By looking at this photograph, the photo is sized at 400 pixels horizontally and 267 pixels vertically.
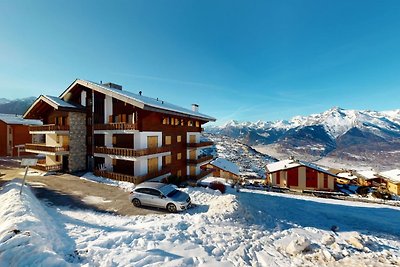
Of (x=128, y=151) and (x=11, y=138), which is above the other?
(x=11, y=138)

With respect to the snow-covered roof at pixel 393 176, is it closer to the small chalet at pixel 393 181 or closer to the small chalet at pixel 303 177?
the small chalet at pixel 393 181

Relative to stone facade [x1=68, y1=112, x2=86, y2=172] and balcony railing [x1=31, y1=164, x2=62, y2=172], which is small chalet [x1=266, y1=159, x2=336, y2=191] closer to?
stone facade [x1=68, y1=112, x2=86, y2=172]

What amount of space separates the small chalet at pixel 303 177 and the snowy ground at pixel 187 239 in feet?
86.6

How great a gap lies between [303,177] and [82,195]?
1631 inches

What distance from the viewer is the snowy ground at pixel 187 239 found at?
779 cm

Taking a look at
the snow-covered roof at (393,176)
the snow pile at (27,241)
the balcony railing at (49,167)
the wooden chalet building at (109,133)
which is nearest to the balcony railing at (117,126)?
the wooden chalet building at (109,133)

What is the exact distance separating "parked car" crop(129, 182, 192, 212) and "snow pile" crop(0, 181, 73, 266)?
553cm

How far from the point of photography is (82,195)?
1703 cm

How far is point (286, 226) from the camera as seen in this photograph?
48.9 feet

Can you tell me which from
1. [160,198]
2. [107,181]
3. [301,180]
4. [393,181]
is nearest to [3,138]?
[107,181]

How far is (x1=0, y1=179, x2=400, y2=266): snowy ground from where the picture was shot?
7785mm

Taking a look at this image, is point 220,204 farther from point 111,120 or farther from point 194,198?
point 111,120

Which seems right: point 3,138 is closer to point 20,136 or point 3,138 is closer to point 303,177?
point 20,136

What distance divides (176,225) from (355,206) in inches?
926
